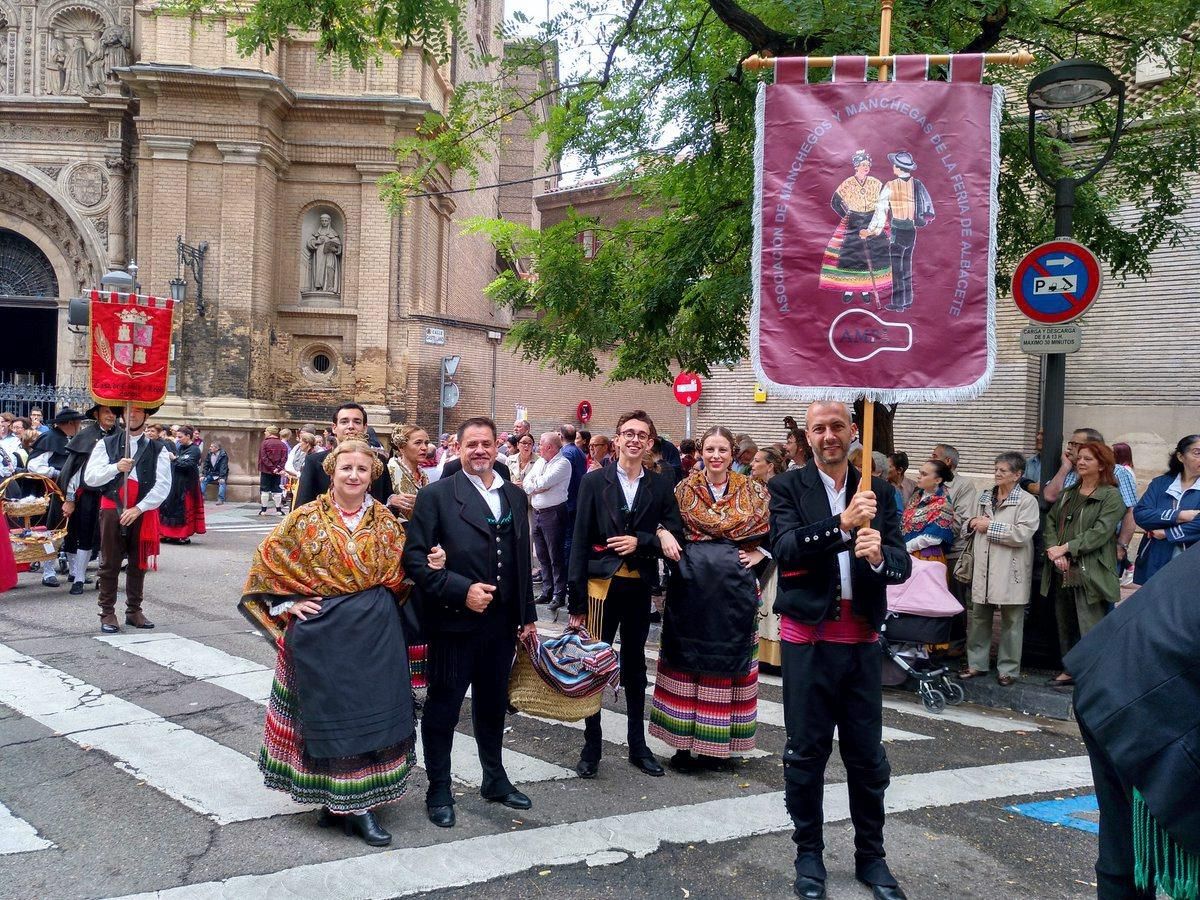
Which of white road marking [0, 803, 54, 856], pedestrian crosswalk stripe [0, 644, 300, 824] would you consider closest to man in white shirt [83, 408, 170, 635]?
pedestrian crosswalk stripe [0, 644, 300, 824]

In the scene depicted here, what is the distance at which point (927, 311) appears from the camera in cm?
415

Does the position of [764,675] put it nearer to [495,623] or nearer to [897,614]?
[897,614]

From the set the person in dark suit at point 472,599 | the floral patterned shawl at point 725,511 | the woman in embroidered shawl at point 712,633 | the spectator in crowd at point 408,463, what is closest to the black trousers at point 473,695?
the person in dark suit at point 472,599

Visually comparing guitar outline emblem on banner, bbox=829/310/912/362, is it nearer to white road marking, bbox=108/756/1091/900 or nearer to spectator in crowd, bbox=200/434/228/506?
white road marking, bbox=108/756/1091/900

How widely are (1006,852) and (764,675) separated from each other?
388 cm

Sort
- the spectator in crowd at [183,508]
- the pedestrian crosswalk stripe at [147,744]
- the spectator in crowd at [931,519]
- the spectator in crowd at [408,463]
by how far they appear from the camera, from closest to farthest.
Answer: the pedestrian crosswalk stripe at [147,744]
the spectator in crowd at [408,463]
the spectator in crowd at [931,519]
the spectator in crowd at [183,508]

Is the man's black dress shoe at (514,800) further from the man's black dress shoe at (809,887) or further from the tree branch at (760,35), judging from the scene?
the tree branch at (760,35)

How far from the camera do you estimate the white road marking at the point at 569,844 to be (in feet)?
12.9

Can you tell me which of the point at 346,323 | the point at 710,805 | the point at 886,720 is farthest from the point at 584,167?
the point at 346,323

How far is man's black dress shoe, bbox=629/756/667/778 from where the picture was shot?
5.48 meters

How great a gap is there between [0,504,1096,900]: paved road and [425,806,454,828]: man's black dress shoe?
0.23 feet

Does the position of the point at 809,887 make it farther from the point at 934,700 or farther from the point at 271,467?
the point at 271,467

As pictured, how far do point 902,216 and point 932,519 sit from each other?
4.59 m

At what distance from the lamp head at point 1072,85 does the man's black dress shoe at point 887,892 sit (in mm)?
6278
